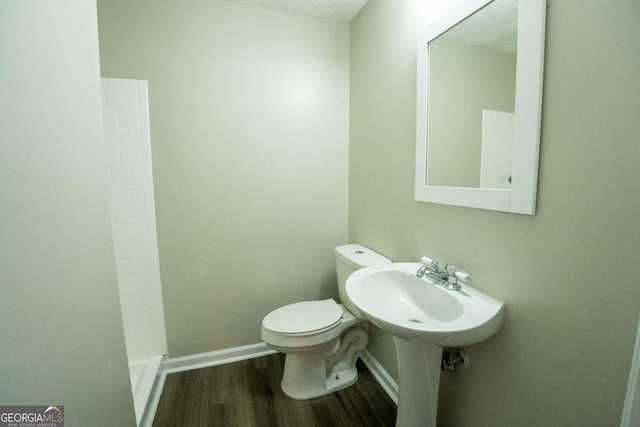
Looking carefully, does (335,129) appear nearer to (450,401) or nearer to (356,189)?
(356,189)

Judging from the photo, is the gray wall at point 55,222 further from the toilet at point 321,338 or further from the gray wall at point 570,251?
the gray wall at point 570,251

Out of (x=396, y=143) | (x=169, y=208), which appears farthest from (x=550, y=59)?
(x=169, y=208)

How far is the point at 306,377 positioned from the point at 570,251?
1367mm

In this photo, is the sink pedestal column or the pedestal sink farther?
the sink pedestal column

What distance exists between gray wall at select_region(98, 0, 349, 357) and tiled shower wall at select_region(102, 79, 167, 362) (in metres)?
0.06

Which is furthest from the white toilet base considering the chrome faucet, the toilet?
the chrome faucet

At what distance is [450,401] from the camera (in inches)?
43.2

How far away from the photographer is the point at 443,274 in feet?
3.34

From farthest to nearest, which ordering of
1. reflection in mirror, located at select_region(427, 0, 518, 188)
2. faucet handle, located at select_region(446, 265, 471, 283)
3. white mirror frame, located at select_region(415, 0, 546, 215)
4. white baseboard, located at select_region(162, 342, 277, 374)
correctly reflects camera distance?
1. white baseboard, located at select_region(162, 342, 277, 374)
2. faucet handle, located at select_region(446, 265, 471, 283)
3. reflection in mirror, located at select_region(427, 0, 518, 188)
4. white mirror frame, located at select_region(415, 0, 546, 215)

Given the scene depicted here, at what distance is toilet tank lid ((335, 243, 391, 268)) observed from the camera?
4.74ft

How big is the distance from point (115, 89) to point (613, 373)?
233cm

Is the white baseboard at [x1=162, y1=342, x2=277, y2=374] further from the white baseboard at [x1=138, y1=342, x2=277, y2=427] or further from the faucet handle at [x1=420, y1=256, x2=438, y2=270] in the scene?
the faucet handle at [x1=420, y1=256, x2=438, y2=270]

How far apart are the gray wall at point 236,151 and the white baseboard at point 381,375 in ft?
1.62

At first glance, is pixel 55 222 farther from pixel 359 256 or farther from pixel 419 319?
pixel 359 256
